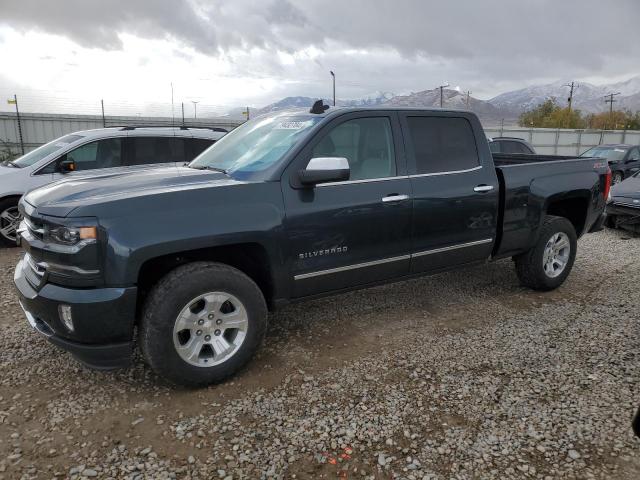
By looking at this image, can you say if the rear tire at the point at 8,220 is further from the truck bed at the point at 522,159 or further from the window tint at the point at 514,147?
the window tint at the point at 514,147

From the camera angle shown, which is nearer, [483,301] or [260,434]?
[260,434]

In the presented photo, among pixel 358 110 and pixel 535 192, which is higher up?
pixel 358 110

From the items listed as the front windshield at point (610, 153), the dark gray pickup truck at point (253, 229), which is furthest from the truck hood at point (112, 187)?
the front windshield at point (610, 153)

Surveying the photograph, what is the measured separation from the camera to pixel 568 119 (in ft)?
213

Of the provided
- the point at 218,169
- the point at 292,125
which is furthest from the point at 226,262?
the point at 292,125

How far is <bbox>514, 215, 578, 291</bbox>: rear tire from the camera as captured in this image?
499 centimetres

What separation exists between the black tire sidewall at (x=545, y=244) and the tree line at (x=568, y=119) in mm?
66748

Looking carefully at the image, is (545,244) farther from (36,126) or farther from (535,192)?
(36,126)

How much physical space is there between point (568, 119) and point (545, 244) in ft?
229

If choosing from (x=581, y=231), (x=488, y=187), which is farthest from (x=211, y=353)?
(x=581, y=231)

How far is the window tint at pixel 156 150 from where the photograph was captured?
303 inches

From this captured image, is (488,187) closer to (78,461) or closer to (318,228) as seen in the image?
(318,228)

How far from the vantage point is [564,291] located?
5316 millimetres

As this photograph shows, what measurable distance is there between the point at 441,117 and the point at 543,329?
2.12 m
